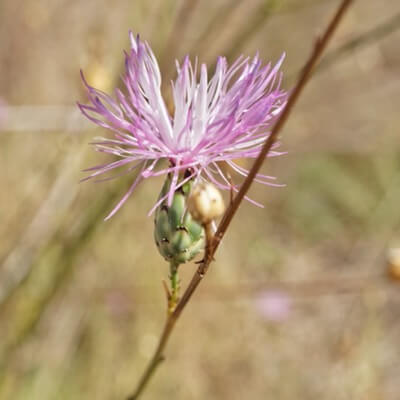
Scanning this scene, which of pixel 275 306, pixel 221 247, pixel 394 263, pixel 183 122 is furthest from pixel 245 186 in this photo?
pixel 275 306

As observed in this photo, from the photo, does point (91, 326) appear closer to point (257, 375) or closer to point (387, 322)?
point (257, 375)

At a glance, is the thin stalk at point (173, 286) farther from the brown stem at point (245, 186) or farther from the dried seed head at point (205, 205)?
the dried seed head at point (205, 205)

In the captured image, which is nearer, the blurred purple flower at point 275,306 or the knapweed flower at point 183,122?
the knapweed flower at point 183,122

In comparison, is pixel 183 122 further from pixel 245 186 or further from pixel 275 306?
pixel 275 306

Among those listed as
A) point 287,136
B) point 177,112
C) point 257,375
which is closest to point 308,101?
point 287,136

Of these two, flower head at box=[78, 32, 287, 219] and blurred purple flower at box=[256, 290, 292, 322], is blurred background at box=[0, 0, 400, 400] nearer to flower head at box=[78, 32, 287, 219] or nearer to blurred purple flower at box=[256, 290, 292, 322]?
blurred purple flower at box=[256, 290, 292, 322]

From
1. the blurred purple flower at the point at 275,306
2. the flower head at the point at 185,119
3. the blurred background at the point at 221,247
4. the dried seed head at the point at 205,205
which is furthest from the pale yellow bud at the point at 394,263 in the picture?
the blurred purple flower at the point at 275,306

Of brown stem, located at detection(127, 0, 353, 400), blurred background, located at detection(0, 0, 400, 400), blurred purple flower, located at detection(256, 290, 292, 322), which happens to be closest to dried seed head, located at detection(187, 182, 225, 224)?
brown stem, located at detection(127, 0, 353, 400)
